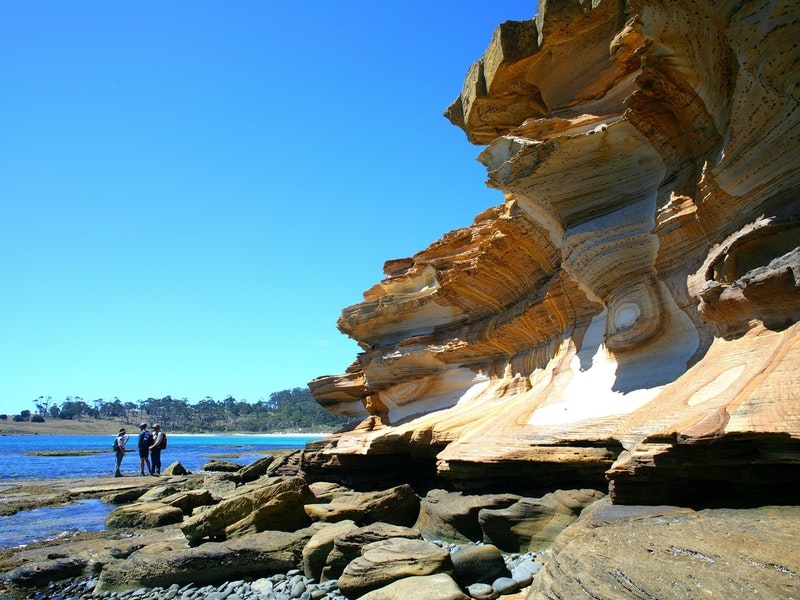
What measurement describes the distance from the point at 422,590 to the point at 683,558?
7.17 feet

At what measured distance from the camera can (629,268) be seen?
764cm

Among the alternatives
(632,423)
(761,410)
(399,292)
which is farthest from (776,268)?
(399,292)

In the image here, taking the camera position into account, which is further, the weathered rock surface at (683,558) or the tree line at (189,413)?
the tree line at (189,413)

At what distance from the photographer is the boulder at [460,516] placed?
716 cm

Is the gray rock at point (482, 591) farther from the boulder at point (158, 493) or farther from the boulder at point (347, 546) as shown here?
the boulder at point (158, 493)

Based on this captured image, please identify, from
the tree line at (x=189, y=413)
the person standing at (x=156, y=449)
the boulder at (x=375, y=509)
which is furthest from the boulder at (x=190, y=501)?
the tree line at (x=189, y=413)

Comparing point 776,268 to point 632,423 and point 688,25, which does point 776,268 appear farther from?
point 688,25

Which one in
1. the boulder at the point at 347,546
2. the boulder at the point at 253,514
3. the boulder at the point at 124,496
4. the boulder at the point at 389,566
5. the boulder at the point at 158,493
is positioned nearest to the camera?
the boulder at the point at 389,566

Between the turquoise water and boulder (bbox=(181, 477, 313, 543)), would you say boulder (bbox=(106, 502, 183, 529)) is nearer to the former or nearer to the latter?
boulder (bbox=(181, 477, 313, 543))

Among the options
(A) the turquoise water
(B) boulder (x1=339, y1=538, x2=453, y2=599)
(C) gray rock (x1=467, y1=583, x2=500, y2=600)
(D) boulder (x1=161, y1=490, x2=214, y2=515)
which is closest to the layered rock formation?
(C) gray rock (x1=467, y1=583, x2=500, y2=600)

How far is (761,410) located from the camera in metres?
4.14

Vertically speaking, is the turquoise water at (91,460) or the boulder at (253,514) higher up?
the boulder at (253,514)

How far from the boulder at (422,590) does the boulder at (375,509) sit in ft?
10.5

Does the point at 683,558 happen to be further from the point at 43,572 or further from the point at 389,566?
the point at 43,572
